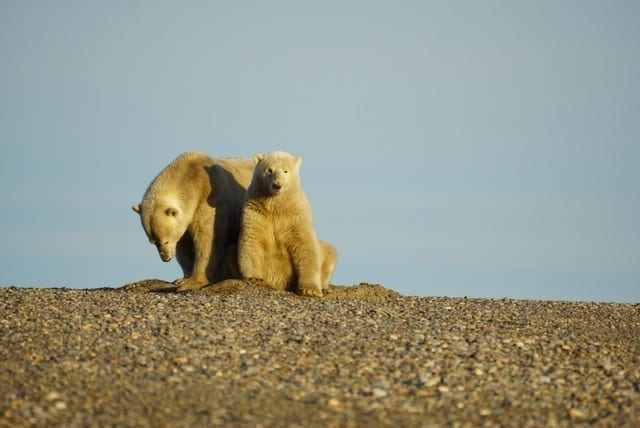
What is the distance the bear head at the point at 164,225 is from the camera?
47.2 ft

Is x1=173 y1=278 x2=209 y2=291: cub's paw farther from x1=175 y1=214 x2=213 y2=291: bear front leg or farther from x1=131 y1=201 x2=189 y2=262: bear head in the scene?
x1=131 y1=201 x2=189 y2=262: bear head

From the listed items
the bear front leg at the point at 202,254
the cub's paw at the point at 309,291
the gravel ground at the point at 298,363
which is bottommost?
the gravel ground at the point at 298,363

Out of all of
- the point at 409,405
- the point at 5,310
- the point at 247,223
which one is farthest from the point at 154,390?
the point at 247,223

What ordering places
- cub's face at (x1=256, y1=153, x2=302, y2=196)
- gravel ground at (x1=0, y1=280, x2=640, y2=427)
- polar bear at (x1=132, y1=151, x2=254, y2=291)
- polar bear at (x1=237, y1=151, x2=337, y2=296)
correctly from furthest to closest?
polar bear at (x1=132, y1=151, x2=254, y2=291)
polar bear at (x1=237, y1=151, x2=337, y2=296)
cub's face at (x1=256, y1=153, x2=302, y2=196)
gravel ground at (x1=0, y1=280, x2=640, y2=427)

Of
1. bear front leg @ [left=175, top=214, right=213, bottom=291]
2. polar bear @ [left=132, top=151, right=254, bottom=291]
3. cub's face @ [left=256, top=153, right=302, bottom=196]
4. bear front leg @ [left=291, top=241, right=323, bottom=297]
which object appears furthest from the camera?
bear front leg @ [left=175, top=214, right=213, bottom=291]

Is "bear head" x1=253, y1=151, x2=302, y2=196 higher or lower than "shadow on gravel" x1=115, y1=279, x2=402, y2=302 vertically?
higher

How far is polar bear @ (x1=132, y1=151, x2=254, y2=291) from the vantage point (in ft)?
47.5

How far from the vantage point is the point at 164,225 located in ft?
47.1

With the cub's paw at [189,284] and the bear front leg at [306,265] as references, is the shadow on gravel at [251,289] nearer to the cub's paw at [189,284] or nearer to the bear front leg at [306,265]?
the cub's paw at [189,284]

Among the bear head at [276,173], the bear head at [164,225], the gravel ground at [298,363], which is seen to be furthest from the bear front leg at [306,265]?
the bear head at [164,225]

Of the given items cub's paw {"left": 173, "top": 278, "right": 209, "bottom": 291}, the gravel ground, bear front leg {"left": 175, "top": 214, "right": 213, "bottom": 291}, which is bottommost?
the gravel ground

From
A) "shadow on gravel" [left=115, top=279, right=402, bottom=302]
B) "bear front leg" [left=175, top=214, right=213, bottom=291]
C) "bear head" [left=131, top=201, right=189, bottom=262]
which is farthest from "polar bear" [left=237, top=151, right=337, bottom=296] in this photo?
"bear head" [left=131, top=201, right=189, bottom=262]

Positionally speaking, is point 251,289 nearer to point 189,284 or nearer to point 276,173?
point 189,284

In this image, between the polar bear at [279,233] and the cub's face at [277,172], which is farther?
the polar bear at [279,233]
